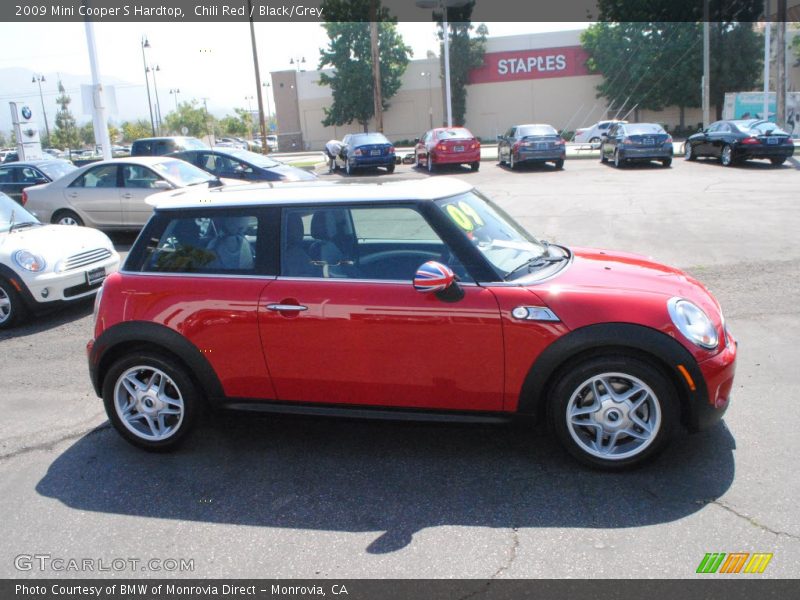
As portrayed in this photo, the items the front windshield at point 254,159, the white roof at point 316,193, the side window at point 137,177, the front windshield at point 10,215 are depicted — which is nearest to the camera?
the white roof at point 316,193

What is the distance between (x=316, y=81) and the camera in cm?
5688

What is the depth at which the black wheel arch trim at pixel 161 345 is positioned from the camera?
4254mm

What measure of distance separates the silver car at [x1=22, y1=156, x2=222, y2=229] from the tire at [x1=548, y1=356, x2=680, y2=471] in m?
9.89

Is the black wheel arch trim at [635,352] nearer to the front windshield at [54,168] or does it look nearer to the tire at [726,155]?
the front windshield at [54,168]

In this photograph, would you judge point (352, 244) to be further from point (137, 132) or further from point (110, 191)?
point (137, 132)

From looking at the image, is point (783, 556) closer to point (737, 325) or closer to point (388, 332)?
point (388, 332)

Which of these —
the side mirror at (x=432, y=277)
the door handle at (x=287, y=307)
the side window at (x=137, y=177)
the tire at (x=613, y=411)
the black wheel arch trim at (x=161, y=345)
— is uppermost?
the side window at (x=137, y=177)

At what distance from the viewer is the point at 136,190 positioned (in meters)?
12.4

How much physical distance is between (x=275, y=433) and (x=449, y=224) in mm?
1898

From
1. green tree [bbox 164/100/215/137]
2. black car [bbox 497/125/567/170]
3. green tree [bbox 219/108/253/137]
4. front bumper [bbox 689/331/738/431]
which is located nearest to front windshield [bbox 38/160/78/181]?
black car [bbox 497/125/567/170]

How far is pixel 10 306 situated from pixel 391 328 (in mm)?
5615

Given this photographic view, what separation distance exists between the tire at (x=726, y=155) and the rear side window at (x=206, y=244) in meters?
21.2

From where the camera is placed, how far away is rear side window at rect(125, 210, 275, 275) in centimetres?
428

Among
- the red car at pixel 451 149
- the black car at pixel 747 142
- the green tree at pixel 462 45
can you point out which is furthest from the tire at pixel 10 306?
the green tree at pixel 462 45
